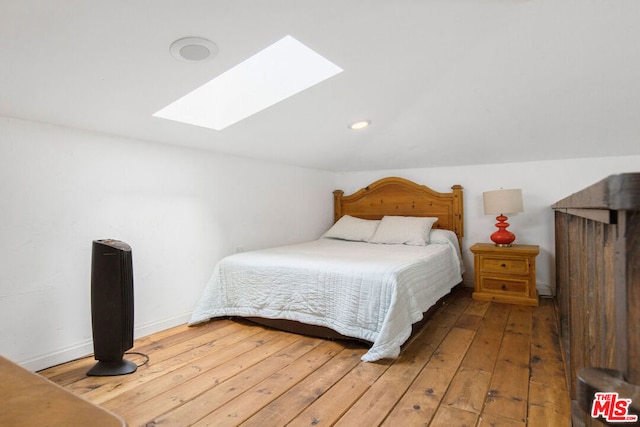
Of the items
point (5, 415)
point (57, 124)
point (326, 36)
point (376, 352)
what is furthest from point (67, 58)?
point (376, 352)

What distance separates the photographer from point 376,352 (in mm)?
2074

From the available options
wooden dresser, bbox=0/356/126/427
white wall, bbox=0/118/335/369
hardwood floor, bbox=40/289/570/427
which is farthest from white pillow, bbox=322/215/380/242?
wooden dresser, bbox=0/356/126/427

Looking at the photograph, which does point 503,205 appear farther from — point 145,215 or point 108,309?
point 108,309

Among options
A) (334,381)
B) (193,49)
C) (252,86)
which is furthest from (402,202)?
(193,49)

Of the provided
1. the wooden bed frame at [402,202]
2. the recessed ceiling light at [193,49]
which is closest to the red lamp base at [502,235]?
the wooden bed frame at [402,202]

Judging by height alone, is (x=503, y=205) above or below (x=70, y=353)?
above

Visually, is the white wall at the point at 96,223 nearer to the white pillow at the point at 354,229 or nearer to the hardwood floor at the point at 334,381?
the hardwood floor at the point at 334,381

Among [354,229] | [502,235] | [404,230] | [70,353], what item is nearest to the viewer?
[70,353]

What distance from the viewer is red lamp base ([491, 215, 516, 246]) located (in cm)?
338

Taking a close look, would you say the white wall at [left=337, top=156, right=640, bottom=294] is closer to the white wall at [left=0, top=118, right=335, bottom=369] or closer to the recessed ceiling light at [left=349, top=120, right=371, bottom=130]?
the recessed ceiling light at [left=349, top=120, right=371, bottom=130]

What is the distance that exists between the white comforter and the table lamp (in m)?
0.60

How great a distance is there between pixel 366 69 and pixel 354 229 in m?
2.15

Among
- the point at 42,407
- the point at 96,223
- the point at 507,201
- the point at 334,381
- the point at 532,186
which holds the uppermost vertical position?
the point at 532,186

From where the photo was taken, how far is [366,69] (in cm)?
230
